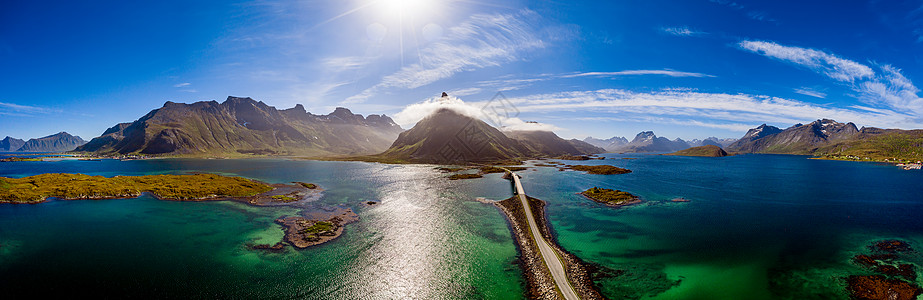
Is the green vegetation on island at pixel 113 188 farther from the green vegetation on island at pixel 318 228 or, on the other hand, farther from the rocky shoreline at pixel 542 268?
the rocky shoreline at pixel 542 268

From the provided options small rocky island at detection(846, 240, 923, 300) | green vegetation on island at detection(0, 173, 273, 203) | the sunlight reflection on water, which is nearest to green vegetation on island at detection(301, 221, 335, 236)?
the sunlight reflection on water

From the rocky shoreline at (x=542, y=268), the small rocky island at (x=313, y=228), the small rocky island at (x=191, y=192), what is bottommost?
Answer: the rocky shoreline at (x=542, y=268)

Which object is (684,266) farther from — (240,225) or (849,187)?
(849,187)

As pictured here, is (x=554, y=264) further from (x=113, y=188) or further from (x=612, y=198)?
(x=113, y=188)

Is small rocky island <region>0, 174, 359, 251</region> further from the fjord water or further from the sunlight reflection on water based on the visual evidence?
the sunlight reflection on water

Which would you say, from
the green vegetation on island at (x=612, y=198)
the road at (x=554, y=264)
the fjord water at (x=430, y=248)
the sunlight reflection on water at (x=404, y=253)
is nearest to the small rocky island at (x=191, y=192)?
the fjord water at (x=430, y=248)

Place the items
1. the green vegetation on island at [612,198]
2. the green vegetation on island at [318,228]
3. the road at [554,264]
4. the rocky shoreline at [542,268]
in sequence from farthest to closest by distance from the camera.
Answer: the green vegetation on island at [612,198], the green vegetation on island at [318,228], the rocky shoreline at [542,268], the road at [554,264]

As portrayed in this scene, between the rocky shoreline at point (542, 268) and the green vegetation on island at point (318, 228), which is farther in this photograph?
the green vegetation on island at point (318, 228)
